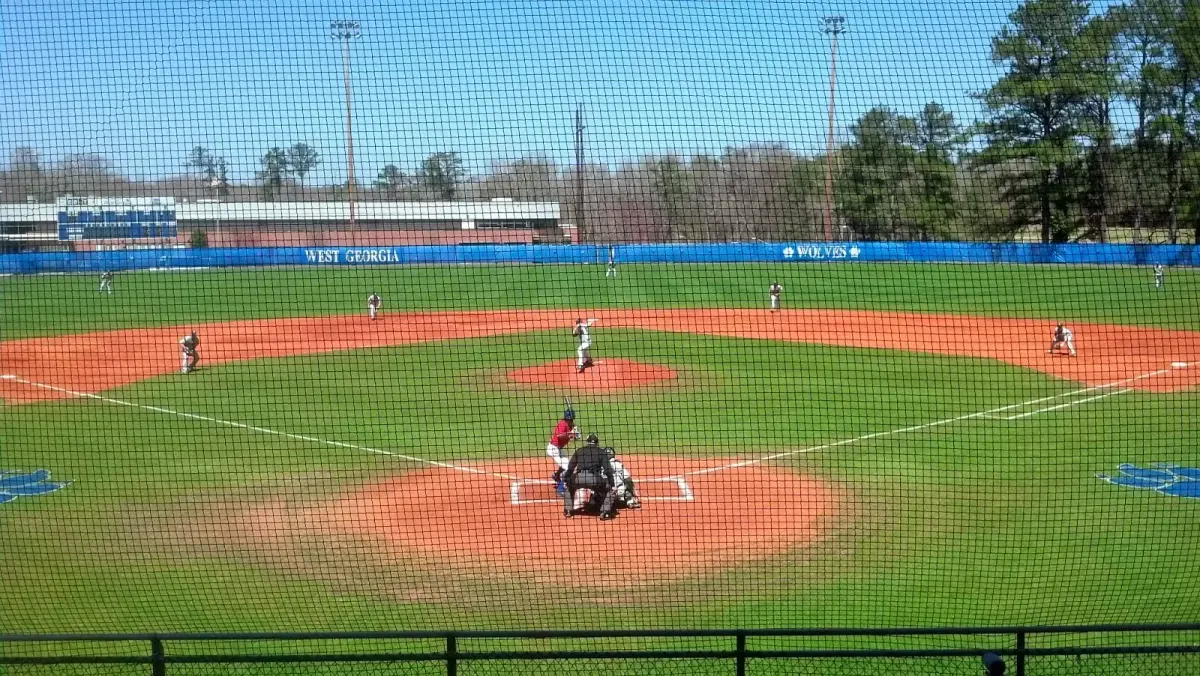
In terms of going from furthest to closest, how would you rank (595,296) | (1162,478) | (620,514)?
(595,296), (1162,478), (620,514)

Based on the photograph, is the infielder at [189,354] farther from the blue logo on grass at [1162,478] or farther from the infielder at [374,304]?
the blue logo on grass at [1162,478]

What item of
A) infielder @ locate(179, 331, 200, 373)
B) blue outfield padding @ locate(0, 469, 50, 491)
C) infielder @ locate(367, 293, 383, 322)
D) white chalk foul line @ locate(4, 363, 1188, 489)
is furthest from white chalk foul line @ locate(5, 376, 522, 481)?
infielder @ locate(367, 293, 383, 322)

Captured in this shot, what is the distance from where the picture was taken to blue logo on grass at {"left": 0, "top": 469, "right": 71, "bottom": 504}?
11.2 m

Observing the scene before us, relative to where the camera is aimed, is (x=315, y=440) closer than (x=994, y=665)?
No

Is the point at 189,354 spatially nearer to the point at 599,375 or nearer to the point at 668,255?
the point at 599,375

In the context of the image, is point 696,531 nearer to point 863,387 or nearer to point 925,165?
point 925,165

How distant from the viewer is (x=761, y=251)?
2539 centimetres

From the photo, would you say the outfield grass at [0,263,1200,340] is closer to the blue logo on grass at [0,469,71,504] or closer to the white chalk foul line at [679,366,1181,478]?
the white chalk foul line at [679,366,1181,478]

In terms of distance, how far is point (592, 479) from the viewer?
9984mm

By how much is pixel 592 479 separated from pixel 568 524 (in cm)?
51

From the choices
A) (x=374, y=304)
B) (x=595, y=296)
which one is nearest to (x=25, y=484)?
(x=374, y=304)

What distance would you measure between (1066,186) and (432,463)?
809cm

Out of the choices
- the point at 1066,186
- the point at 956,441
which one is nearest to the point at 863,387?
the point at 956,441

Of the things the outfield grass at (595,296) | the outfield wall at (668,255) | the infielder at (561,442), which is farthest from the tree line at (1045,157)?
the outfield grass at (595,296)
